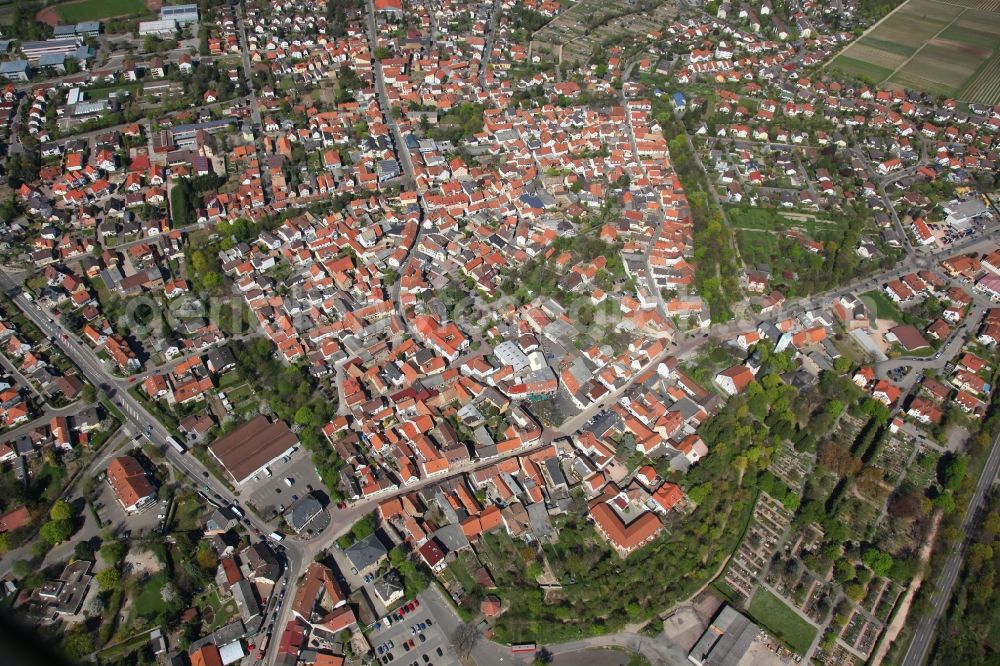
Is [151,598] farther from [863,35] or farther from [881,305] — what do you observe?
[863,35]

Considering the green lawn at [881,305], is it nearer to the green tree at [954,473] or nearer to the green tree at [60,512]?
the green tree at [954,473]

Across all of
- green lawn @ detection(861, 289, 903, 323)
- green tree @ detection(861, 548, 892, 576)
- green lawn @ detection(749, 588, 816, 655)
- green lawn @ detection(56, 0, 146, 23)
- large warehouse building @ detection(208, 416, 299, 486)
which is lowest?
green lawn @ detection(749, 588, 816, 655)

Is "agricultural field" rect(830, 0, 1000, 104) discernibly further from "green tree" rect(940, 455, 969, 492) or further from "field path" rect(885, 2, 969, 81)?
"green tree" rect(940, 455, 969, 492)

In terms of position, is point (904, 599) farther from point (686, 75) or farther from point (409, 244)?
point (686, 75)

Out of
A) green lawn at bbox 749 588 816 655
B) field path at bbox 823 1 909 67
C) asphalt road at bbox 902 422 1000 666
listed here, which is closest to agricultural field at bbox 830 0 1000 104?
field path at bbox 823 1 909 67

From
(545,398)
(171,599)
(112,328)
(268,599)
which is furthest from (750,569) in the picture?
(112,328)

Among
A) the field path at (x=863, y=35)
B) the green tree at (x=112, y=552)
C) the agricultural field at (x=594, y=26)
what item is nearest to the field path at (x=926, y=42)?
the field path at (x=863, y=35)
